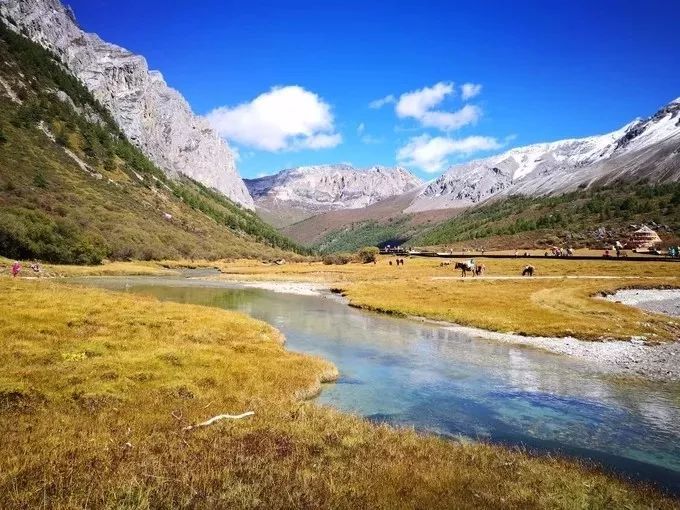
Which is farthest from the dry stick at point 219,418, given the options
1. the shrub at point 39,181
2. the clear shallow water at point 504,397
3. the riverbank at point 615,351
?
the shrub at point 39,181

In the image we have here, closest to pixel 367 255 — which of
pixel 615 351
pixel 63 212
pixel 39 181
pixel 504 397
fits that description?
pixel 63 212

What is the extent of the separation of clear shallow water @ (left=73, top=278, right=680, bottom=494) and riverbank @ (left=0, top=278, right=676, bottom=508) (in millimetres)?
2900

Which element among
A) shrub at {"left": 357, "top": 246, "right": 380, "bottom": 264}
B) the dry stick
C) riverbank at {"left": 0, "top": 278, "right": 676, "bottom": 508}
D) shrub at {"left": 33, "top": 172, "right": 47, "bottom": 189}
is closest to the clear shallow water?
riverbank at {"left": 0, "top": 278, "right": 676, "bottom": 508}

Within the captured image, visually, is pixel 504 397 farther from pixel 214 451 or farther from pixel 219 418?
pixel 214 451

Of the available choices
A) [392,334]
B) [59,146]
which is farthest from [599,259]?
[59,146]

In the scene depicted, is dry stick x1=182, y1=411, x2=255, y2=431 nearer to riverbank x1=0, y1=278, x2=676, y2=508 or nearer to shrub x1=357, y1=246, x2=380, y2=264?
riverbank x1=0, y1=278, x2=676, y2=508

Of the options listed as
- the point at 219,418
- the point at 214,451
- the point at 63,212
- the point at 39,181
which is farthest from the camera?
the point at 39,181

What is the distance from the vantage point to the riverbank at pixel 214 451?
9719 millimetres

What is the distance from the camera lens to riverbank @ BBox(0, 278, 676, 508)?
9.72 m

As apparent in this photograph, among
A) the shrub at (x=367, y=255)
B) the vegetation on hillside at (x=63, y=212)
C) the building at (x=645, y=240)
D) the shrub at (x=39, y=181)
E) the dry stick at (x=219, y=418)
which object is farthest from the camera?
the shrub at (x=367, y=255)

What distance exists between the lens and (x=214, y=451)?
39.6 ft

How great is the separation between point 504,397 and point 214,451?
15.1m

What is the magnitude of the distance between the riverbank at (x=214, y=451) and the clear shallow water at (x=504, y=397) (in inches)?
114

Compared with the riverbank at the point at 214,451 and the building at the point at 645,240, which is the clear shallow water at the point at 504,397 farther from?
the building at the point at 645,240
